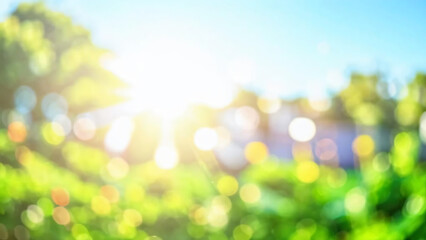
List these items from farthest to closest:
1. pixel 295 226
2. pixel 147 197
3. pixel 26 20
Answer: pixel 26 20, pixel 147 197, pixel 295 226

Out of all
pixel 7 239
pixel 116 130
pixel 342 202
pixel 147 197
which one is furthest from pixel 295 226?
pixel 116 130

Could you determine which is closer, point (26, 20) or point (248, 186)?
point (248, 186)

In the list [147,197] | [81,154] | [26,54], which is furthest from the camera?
[26,54]

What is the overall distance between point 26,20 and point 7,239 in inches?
888

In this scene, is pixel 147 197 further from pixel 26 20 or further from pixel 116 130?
pixel 26 20

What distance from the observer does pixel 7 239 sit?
4.98ft

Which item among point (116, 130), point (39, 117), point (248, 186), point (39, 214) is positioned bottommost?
point (39, 117)

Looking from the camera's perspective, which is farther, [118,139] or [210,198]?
[118,139]

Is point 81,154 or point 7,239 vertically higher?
point 81,154

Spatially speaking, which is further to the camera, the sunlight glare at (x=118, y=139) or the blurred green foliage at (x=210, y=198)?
the sunlight glare at (x=118, y=139)

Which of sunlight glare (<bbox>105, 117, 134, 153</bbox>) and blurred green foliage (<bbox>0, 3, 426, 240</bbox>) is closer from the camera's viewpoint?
blurred green foliage (<bbox>0, 3, 426, 240</bbox>)

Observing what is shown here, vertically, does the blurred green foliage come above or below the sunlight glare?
above

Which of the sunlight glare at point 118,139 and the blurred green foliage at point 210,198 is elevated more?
the blurred green foliage at point 210,198

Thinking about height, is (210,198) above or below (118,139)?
above
